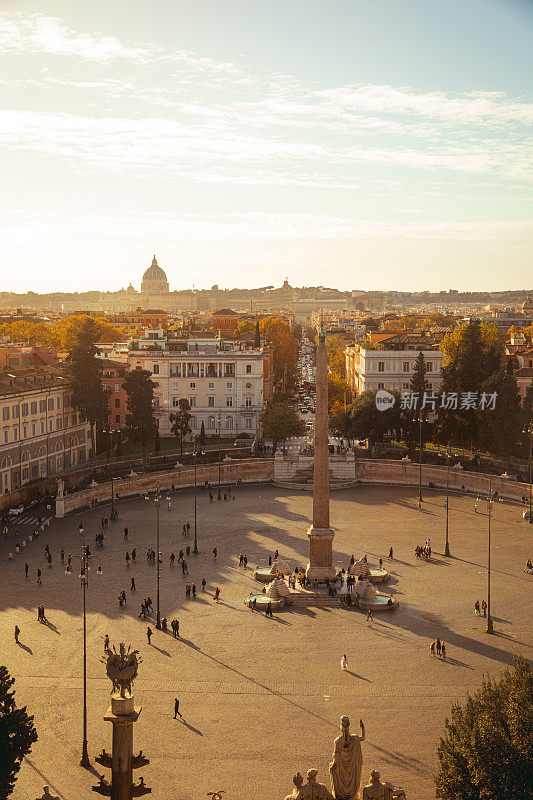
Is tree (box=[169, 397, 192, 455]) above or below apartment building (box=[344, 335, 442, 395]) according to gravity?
below

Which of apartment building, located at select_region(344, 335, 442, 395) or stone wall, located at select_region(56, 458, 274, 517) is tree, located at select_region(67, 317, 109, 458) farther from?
apartment building, located at select_region(344, 335, 442, 395)

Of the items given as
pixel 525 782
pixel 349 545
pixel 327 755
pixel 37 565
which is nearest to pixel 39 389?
pixel 37 565

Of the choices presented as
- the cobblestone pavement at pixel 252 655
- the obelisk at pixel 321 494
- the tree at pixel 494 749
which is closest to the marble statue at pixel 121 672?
the tree at pixel 494 749

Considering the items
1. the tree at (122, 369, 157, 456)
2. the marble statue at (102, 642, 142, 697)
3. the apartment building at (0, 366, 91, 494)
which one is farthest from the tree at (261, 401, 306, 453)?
the marble statue at (102, 642, 142, 697)

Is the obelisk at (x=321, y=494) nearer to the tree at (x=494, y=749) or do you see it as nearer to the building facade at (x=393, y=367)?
the tree at (x=494, y=749)

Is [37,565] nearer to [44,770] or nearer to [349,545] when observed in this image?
[349,545]

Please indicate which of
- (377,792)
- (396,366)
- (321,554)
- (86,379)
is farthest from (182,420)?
(377,792)
